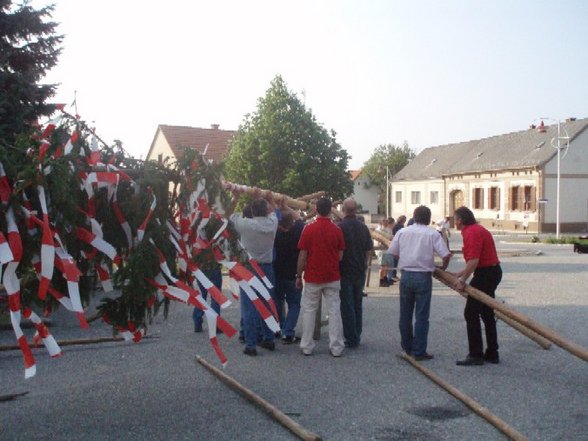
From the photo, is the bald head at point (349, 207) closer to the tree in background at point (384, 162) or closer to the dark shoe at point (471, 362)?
the dark shoe at point (471, 362)

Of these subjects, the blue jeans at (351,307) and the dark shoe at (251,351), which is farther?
the blue jeans at (351,307)

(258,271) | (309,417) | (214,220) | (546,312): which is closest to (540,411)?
(309,417)

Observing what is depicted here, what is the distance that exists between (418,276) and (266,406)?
289 centimetres

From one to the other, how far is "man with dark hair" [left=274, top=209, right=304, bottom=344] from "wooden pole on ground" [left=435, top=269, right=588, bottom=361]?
1.95 metres

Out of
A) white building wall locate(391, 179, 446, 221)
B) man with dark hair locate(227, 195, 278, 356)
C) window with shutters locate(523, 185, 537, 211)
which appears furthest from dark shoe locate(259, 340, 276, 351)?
white building wall locate(391, 179, 446, 221)

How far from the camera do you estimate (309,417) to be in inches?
212

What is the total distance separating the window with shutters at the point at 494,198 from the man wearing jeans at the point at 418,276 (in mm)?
41440

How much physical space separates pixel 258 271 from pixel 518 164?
42.2 meters

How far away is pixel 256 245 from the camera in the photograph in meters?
7.93

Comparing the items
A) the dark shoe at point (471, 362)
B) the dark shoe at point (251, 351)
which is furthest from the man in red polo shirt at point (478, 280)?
the dark shoe at point (251, 351)

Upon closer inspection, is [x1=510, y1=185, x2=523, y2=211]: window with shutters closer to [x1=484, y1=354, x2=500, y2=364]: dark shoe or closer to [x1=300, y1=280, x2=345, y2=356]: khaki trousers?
[x1=484, y1=354, x2=500, y2=364]: dark shoe

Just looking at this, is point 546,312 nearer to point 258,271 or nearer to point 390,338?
point 390,338

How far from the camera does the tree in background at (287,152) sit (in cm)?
2759

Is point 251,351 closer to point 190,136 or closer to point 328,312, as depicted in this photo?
point 328,312
